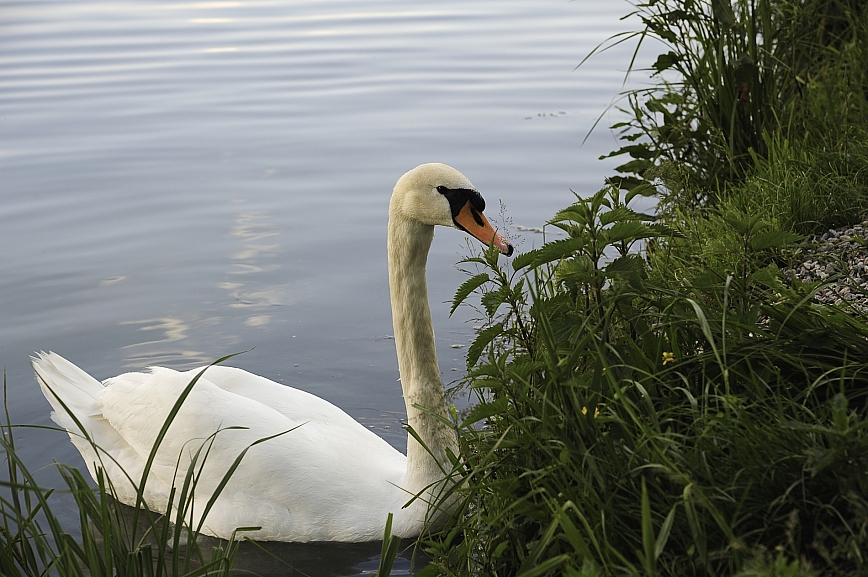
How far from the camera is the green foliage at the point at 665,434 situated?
2.27 meters

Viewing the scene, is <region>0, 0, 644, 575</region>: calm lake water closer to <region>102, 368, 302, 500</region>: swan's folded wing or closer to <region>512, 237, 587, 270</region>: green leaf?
<region>102, 368, 302, 500</region>: swan's folded wing

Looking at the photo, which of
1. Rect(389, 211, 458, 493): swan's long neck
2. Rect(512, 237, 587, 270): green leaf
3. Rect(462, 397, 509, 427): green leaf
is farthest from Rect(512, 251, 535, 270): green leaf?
Rect(389, 211, 458, 493): swan's long neck

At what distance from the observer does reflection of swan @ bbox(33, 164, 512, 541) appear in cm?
410

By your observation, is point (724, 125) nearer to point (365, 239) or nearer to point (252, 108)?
point (365, 239)

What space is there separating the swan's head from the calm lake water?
1.39 metres

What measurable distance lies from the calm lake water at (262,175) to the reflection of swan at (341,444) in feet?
0.71

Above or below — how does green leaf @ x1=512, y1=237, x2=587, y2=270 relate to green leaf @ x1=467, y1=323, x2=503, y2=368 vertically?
above

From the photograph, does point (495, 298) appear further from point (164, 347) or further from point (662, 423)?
point (164, 347)

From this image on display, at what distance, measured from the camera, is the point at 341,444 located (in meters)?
4.40

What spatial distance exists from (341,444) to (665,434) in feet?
7.22

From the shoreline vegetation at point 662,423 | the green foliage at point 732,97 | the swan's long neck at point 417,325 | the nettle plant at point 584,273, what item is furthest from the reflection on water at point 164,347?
the nettle plant at point 584,273

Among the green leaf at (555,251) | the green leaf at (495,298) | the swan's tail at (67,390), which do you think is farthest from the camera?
the swan's tail at (67,390)

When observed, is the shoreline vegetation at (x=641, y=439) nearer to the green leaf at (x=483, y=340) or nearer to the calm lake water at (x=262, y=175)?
the green leaf at (x=483, y=340)

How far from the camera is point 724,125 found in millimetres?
6031
